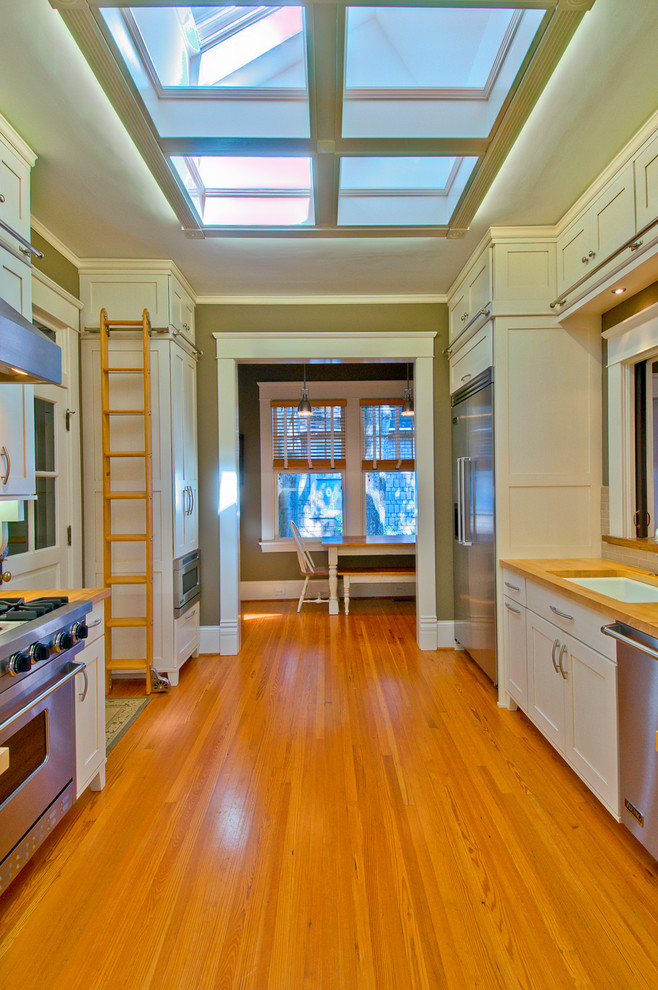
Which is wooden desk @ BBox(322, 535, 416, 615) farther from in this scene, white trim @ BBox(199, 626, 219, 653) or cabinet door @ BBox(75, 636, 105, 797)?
cabinet door @ BBox(75, 636, 105, 797)

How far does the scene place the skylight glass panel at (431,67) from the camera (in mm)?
1630

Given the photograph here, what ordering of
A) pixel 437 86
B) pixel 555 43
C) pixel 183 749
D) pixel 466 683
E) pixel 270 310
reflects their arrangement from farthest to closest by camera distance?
pixel 270 310, pixel 466 683, pixel 183 749, pixel 437 86, pixel 555 43

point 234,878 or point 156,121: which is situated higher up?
point 156,121

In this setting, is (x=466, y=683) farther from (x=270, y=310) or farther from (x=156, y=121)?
(x=156, y=121)

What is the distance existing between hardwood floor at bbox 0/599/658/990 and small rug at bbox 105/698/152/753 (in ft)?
0.21

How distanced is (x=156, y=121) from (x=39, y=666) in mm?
2130

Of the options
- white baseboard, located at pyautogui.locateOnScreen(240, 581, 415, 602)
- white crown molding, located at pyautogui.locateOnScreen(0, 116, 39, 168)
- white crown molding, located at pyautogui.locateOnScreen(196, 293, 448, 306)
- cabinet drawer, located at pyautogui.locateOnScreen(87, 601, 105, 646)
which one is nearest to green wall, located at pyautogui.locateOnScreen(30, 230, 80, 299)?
white crown molding, located at pyautogui.locateOnScreen(0, 116, 39, 168)

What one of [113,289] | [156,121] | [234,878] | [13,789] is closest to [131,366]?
[113,289]

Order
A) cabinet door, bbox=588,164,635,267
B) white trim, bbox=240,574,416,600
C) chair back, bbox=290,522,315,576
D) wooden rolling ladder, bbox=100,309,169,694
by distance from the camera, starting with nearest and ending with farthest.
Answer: cabinet door, bbox=588,164,635,267
wooden rolling ladder, bbox=100,309,169,694
chair back, bbox=290,522,315,576
white trim, bbox=240,574,416,600

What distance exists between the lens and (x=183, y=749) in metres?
2.47

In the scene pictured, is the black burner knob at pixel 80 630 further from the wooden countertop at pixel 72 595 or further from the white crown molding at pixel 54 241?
the white crown molding at pixel 54 241

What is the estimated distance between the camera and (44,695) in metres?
1.61

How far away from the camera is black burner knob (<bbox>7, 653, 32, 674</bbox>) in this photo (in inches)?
56.7

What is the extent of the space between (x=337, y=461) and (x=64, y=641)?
4.46 metres
